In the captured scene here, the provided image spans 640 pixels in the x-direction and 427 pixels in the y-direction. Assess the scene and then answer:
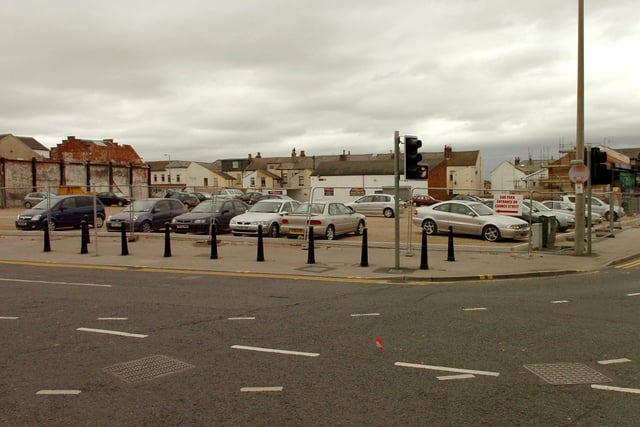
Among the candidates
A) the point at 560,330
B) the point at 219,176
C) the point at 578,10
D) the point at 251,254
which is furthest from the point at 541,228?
the point at 219,176

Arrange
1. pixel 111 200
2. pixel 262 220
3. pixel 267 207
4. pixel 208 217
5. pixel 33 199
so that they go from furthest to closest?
1. pixel 111 200
2. pixel 33 199
3. pixel 267 207
4. pixel 208 217
5. pixel 262 220

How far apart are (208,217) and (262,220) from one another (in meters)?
2.36

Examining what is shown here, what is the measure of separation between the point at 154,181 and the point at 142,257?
311ft

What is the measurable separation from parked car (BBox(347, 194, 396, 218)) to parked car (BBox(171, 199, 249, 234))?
13.7 m

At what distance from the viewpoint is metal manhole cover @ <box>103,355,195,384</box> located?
525 centimetres

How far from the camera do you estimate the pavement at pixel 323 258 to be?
12.8m

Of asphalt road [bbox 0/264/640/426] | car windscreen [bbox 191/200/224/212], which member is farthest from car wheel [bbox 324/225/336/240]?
asphalt road [bbox 0/264/640/426]

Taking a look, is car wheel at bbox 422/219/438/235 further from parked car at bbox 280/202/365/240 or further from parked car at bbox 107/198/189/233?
parked car at bbox 107/198/189/233

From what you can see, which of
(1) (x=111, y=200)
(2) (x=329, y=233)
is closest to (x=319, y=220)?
(2) (x=329, y=233)

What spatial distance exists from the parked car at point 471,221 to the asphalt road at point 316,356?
8735mm

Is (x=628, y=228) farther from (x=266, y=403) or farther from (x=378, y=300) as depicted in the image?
(x=266, y=403)

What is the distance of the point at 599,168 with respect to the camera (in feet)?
52.9

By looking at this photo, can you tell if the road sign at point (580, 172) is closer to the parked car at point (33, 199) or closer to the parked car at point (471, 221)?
the parked car at point (471, 221)

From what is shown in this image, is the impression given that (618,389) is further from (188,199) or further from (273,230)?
(188,199)
